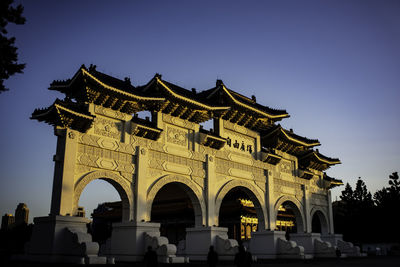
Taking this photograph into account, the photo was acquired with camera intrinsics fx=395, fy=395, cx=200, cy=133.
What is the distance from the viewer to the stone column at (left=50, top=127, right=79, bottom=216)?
46.6 ft

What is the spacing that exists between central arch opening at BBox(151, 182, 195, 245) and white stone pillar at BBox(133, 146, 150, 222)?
419 inches

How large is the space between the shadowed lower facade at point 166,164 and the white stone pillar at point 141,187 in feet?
0.14

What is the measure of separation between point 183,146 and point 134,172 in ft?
10.1

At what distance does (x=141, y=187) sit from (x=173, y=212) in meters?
11.8

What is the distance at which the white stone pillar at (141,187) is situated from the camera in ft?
53.4

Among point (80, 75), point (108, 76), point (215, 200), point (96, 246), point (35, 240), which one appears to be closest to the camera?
point (96, 246)

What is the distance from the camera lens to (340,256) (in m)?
24.5

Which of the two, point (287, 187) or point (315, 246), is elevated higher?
point (287, 187)

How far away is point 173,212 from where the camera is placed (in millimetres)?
27906

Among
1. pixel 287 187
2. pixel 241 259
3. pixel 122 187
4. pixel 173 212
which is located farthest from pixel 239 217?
pixel 241 259

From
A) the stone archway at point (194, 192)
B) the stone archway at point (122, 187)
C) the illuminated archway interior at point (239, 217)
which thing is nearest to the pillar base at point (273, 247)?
the stone archway at point (194, 192)

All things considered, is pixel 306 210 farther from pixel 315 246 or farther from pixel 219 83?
pixel 219 83

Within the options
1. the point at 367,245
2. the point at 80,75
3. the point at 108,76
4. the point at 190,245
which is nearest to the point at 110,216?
the point at 190,245

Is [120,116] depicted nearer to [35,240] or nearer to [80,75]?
[80,75]
